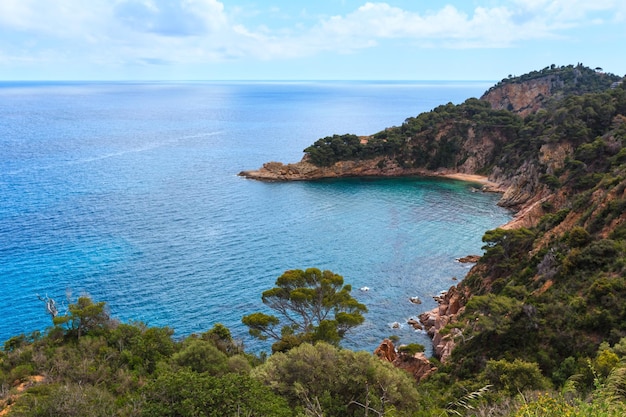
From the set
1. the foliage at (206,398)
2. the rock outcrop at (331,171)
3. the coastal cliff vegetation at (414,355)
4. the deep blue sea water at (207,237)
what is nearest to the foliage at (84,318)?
the coastal cliff vegetation at (414,355)

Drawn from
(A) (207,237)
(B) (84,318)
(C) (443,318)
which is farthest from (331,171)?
(B) (84,318)

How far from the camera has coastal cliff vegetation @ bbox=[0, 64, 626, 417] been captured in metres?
18.2

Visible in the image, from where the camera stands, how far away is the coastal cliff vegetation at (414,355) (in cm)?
1817

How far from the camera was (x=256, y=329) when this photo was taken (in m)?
37.7

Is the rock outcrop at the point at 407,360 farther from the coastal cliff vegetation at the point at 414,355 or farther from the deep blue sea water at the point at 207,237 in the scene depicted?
the deep blue sea water at the point at 207,237

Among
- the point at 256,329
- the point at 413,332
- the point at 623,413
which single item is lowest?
the point at 413,332

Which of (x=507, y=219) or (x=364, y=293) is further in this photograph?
(x=507, y=219)

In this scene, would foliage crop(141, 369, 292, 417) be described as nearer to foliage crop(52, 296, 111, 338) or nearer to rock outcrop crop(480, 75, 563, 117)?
foliage crop(52, 296, 111, 338)

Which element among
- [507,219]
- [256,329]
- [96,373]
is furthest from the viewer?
[507,219]

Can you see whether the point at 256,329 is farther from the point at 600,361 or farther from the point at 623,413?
the point at 623,413

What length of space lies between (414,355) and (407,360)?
715 mm

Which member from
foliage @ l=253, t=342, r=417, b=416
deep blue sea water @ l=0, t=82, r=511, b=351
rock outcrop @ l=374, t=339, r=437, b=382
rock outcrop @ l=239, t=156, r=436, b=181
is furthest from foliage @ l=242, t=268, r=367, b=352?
rock outcrop @ l=239, t=156, r=436, b=181

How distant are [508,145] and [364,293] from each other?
68.6 m

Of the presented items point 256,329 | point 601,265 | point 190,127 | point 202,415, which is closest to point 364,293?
point 256,329
